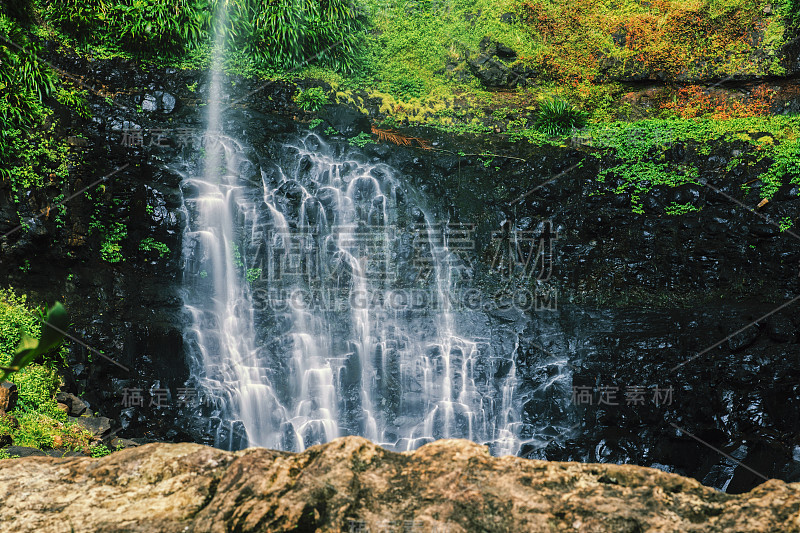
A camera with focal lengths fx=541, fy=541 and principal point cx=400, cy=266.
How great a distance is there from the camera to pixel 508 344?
27.9 feet

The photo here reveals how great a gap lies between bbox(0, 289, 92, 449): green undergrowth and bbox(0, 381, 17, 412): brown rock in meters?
0.07

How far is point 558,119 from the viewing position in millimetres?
10328

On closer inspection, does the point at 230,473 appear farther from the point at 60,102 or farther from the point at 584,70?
the point at 584,70

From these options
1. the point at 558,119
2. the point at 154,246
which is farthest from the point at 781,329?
the point at 154,246

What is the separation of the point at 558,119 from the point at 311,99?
15.7 feet

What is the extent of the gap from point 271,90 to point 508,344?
21.8 ft

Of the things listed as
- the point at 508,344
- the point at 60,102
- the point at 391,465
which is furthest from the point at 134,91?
the point at 391,465

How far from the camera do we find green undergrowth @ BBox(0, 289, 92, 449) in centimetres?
607

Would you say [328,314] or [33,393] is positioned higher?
[328,314]

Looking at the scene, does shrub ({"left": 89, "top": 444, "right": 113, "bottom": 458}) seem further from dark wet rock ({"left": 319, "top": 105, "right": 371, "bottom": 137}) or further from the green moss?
dark wet rock ({"left": 319, "top": 105, "right": 371, "bottom": 137})

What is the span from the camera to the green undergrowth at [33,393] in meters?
6.07

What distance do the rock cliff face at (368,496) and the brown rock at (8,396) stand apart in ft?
13.4

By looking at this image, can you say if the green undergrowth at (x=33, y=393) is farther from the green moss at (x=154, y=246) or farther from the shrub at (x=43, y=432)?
the green moss at (x=154, y=246)

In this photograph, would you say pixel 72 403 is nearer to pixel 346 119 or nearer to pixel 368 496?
pixel 368 496
